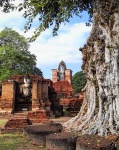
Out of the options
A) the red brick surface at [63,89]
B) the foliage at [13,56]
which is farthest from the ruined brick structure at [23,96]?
the red brick surface at [63,89]

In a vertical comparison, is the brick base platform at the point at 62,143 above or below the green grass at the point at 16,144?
above

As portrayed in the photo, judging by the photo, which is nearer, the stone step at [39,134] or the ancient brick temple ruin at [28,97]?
the stone step at [39,134]

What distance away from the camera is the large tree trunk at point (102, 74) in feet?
21.7

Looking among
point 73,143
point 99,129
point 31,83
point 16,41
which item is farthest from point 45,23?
point 16,41

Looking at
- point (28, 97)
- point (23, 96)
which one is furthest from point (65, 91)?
point (28, 97)

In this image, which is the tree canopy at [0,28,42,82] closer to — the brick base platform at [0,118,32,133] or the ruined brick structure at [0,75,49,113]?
the ruined brick structure at [0,75,49,113]

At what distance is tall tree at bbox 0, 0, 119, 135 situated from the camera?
6.65 m

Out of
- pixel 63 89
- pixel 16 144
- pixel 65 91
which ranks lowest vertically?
pixel 16 144

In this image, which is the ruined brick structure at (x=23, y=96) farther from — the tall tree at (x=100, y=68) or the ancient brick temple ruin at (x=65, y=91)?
the tall tree at (x=100, y=68)

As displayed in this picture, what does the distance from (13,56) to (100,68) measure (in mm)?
23171

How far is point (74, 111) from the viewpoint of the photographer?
17094mm

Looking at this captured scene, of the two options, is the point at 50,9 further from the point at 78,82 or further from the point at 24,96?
the point at 78,82

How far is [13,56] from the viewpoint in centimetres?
2972

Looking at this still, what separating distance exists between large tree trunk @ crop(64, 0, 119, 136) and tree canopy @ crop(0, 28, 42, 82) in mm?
21487
